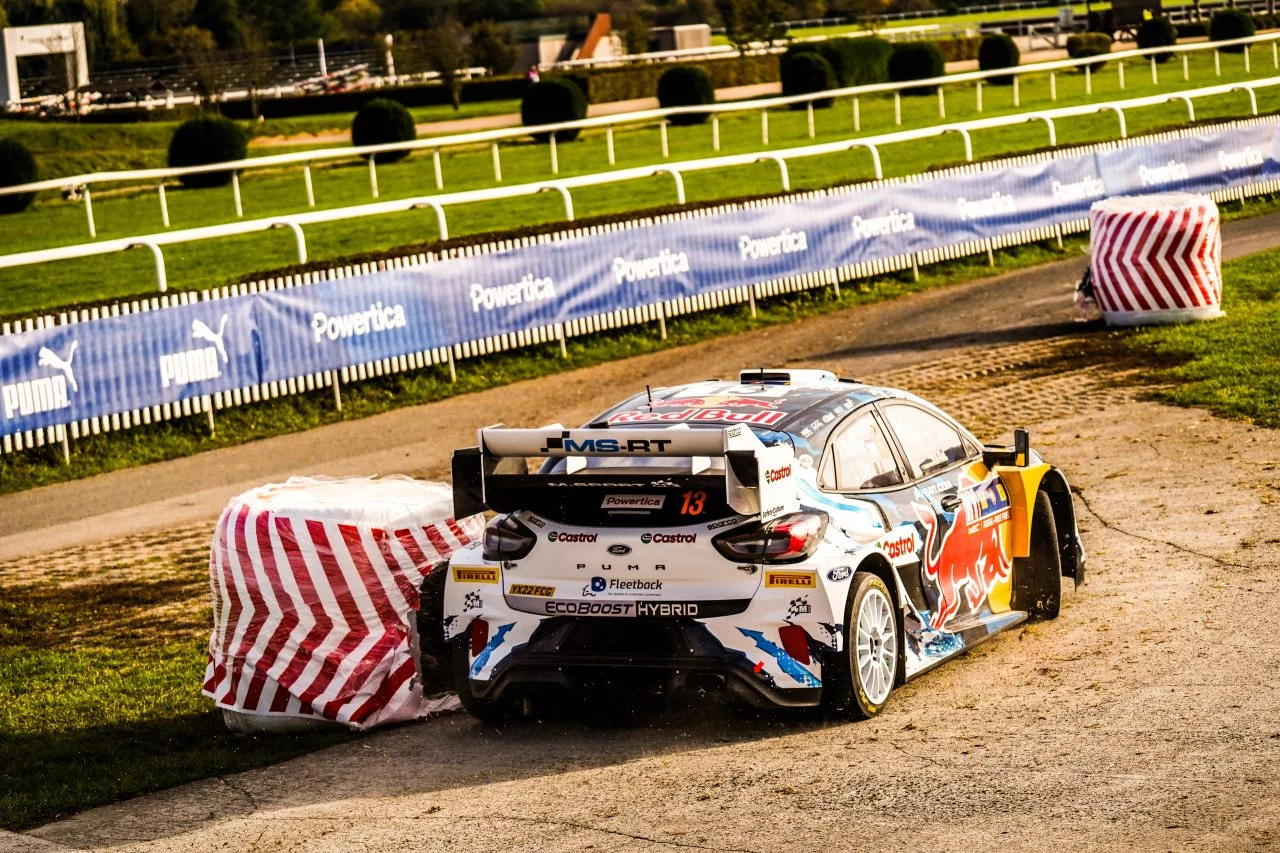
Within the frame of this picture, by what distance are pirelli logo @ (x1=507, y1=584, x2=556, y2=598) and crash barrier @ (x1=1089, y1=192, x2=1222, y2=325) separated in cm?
1285

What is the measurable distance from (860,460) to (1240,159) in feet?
72.6

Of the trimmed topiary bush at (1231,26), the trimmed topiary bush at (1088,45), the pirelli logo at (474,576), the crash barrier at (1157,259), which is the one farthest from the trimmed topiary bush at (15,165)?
the trimmed topiary bush at (1231,26)

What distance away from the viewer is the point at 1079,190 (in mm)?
26797

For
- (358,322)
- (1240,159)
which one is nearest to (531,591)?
(358,322)

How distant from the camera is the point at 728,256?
22.4 meters

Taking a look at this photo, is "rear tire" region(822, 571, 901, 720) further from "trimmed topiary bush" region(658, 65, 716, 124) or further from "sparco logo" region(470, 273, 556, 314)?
"trimmed topiary bush" region(658, 65, 716, 124)

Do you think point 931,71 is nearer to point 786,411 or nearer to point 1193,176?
point 1193,176

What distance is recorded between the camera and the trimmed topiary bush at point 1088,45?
217 ft

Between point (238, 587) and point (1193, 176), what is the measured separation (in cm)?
2208

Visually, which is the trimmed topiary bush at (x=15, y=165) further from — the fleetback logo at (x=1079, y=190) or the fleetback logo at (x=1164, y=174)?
the fleetback logo at (x=1164, y=174)

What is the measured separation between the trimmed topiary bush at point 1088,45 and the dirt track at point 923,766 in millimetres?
57303

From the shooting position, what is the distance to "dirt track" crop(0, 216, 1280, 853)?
7.14 meters

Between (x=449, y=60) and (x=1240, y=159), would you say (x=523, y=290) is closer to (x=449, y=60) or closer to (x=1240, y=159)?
(x=1240, y=159)

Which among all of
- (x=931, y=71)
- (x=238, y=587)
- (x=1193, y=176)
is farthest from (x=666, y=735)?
(x=931, y=71)
